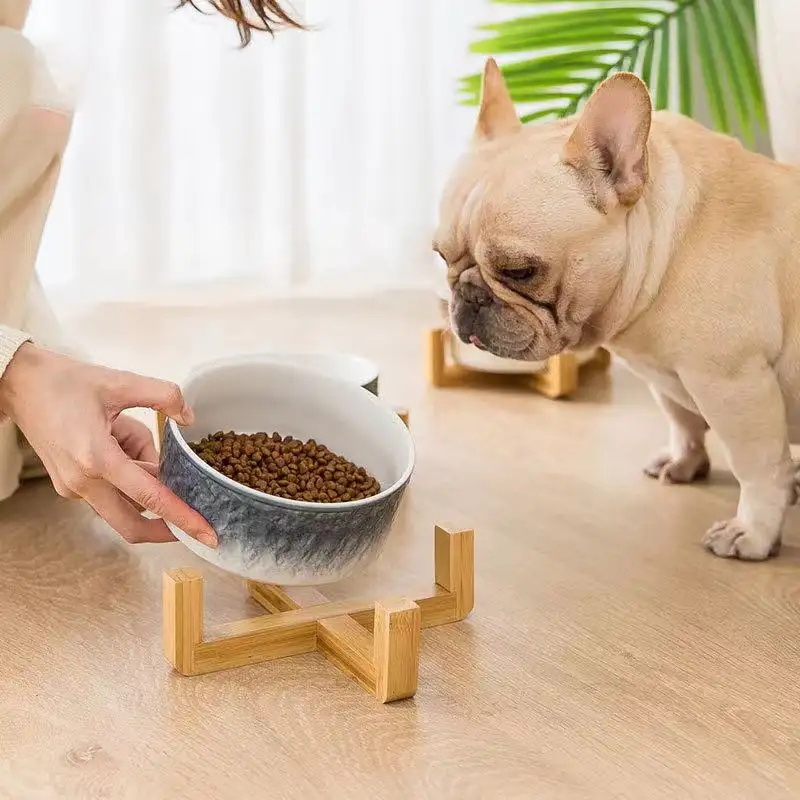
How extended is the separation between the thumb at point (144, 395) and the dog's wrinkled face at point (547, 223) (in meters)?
0.41

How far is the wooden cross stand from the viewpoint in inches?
39.9

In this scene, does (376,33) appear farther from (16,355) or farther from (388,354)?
(16,355)

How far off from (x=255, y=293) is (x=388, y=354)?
59cm

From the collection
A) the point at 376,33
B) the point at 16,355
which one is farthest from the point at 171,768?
the point at 376,33

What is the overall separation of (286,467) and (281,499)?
4.6 inches

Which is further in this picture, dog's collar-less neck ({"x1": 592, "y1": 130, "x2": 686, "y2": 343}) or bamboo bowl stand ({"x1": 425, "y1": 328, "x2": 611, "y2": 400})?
bamboo bowl stand ({"x1": 425, "y1": 328, "x2": 611, "y2": 400})

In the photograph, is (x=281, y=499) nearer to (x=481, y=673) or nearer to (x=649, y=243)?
(x=481, y=673)

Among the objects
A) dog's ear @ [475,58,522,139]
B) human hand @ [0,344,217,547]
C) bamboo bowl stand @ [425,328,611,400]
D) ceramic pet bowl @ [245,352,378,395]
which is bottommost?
bamboo bowl stand @ [425,328,611,400]

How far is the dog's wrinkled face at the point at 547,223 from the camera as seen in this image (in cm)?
122

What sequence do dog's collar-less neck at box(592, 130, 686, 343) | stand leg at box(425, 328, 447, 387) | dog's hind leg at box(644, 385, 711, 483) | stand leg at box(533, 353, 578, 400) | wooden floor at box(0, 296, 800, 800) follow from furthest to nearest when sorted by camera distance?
stand leg at box(425, 328, 447, 387) < stand leg at box(533, 353, 578, 400) < dog's hind leg at box(644, 385, 711, 483) < dog's collar-less neck at box(592, 130, 686, 343) < wooden floor at box(0, 296, 800, 800)

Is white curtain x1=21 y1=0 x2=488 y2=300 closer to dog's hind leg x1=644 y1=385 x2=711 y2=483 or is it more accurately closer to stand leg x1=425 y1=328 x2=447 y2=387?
stand leg x1=425 y1=328 x2=447 y2=387

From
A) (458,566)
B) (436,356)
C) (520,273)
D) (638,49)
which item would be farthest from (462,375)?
(458,566)

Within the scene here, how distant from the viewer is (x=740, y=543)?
133cm

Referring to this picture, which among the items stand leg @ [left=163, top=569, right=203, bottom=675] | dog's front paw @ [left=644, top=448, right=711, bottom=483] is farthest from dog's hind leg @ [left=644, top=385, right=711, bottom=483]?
stand leg @ [left=163, top=569, right=203, bottom=675]
